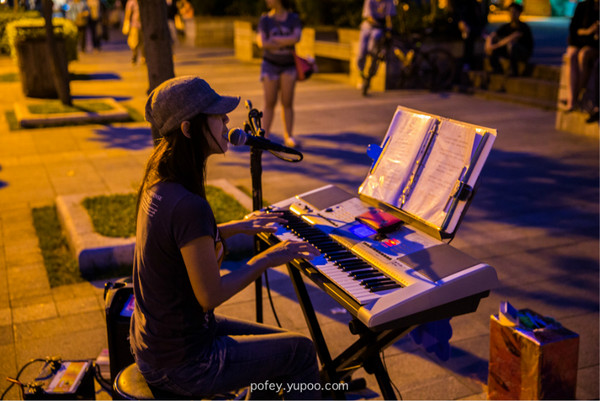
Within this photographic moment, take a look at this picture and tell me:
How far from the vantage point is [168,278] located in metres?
2.61

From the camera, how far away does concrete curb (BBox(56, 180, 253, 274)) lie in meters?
5.29

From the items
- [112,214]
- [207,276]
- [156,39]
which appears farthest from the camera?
[112,214]

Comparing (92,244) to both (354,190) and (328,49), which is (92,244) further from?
(328,49)

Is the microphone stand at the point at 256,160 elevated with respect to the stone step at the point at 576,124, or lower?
elevated

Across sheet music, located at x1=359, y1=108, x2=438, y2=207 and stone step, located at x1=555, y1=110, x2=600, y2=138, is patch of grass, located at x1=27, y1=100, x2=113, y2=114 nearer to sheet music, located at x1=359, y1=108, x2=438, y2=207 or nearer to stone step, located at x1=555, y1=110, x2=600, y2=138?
stone step, located at x1=555, y1=110, x2=600, y2=138

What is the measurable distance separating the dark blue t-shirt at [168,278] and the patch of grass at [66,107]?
32.0ft

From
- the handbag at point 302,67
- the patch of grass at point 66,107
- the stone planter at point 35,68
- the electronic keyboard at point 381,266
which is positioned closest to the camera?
the electronic keyboard at point 381,266

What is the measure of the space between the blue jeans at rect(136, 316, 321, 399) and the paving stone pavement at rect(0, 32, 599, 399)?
1140mm

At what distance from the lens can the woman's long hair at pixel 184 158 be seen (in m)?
2.60

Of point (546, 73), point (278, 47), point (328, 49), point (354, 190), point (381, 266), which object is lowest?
point (354, 190)

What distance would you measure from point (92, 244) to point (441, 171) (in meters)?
3.27

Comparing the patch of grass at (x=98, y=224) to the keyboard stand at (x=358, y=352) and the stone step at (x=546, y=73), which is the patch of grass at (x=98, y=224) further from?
the stone step at (x=546, y=73)

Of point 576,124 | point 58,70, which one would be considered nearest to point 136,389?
point 576,124

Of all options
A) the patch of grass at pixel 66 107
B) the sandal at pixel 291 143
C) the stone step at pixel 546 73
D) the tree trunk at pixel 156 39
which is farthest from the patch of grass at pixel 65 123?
the stone step at pixel 546 73
